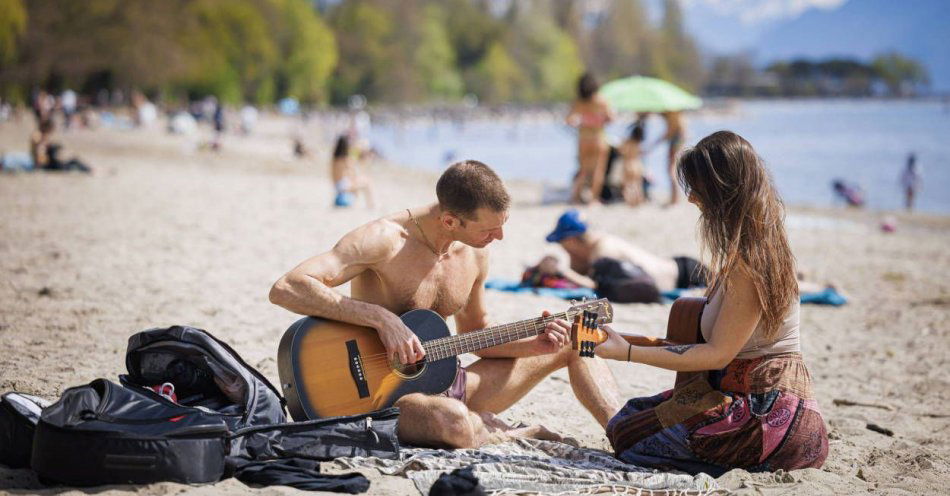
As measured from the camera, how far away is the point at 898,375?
18.6ft

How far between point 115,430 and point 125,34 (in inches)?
2028

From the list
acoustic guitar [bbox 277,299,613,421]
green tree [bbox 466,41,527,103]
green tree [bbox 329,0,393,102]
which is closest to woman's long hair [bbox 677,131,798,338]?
acoustic guitar [bbox 277,299,613,421]

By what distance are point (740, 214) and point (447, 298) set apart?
4.60 ft

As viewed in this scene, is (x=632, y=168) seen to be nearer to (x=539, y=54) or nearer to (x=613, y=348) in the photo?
(x=613, y=348)

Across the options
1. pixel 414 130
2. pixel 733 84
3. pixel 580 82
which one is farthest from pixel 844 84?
pixel 580 82

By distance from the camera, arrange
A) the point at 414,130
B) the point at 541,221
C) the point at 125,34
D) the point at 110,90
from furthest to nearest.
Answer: the point at 414,130, the point at 110,90, the point at 125,34, the point at 541,221

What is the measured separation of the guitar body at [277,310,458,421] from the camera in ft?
11.8

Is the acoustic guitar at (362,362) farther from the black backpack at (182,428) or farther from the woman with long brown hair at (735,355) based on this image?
the woman with long brown hair at (735,355)

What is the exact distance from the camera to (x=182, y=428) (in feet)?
10.0

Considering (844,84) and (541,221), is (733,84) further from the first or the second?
(541,221)

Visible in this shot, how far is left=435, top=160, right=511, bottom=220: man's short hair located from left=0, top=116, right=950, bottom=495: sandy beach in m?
1.20

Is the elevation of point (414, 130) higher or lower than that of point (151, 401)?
higher

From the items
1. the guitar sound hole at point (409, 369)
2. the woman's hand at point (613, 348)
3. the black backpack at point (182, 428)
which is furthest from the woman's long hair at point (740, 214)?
the black backpack at point (182, 428)

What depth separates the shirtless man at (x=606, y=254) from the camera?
7238 mm
